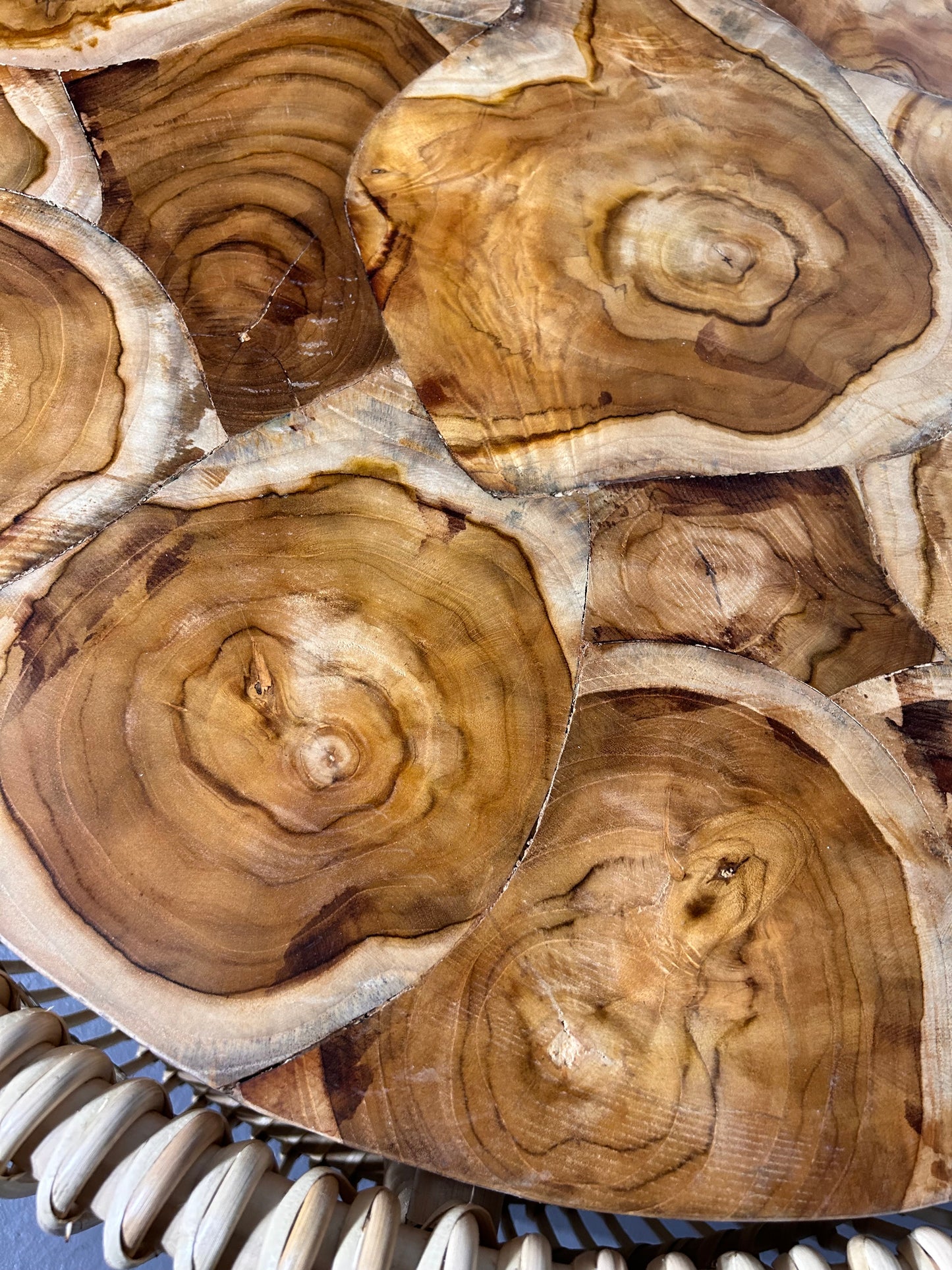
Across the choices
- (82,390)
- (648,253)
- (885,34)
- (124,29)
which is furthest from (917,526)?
(124,29)

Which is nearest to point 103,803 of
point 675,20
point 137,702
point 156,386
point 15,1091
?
point 137,702

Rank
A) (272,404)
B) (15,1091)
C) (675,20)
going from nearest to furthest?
1. (15,1091)
2. (272,404)
3. (675,20)

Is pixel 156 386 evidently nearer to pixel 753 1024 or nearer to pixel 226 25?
pixel 226 25

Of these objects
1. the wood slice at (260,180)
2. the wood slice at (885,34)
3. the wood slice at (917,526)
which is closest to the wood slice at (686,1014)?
the wood slice at (917,526)

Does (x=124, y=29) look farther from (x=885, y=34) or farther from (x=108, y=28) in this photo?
(x=885, y=34)

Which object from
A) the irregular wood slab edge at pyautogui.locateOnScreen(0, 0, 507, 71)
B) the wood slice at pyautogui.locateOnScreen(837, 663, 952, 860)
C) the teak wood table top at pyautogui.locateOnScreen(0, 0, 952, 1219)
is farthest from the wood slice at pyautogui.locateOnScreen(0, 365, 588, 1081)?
the irregular wood slab edge at pyautogui.locateOnScreen(0, 0, 507, 71)

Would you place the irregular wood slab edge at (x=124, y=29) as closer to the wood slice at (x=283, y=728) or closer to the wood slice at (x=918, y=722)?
the wood slice at (x=283, y=728)
